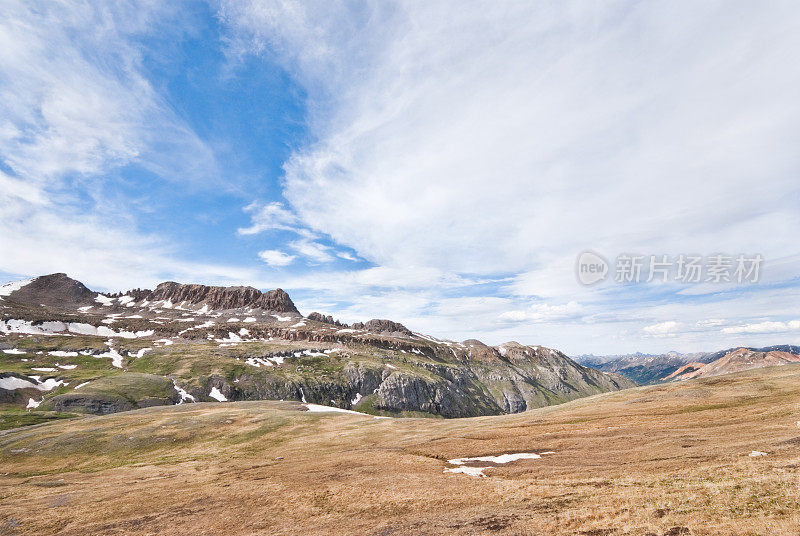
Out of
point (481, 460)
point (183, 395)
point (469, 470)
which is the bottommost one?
point (183, 395)

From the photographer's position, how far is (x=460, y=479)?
114 ft

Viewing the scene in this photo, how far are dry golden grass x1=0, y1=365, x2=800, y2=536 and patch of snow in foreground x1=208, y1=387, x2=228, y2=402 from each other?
12157cm

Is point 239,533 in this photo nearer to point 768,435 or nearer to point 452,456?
point 452,456

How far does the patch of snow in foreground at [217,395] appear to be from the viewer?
187325 mm

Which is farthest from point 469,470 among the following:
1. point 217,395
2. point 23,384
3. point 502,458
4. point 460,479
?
point 23,384

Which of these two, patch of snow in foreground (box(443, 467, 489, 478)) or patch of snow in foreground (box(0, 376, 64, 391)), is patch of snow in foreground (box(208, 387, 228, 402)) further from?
patch of snow in foreground (box(443, 467, 489, 478))

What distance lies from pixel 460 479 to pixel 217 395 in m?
192

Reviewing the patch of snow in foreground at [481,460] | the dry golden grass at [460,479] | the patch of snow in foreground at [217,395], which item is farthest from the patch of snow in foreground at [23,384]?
the patch of snow in foreground at [481,460]

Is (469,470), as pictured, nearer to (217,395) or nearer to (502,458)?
(502,458)

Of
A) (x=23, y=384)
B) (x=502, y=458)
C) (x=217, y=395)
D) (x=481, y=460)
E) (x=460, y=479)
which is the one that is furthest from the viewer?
(x=217, y=395)

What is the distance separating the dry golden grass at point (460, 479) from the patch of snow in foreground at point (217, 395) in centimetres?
12157

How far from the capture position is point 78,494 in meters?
39.9

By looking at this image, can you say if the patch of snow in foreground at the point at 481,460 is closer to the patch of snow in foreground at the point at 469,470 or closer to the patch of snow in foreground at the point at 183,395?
the patch of snow in foreground at the point at 469,470

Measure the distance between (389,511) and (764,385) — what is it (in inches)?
3022
